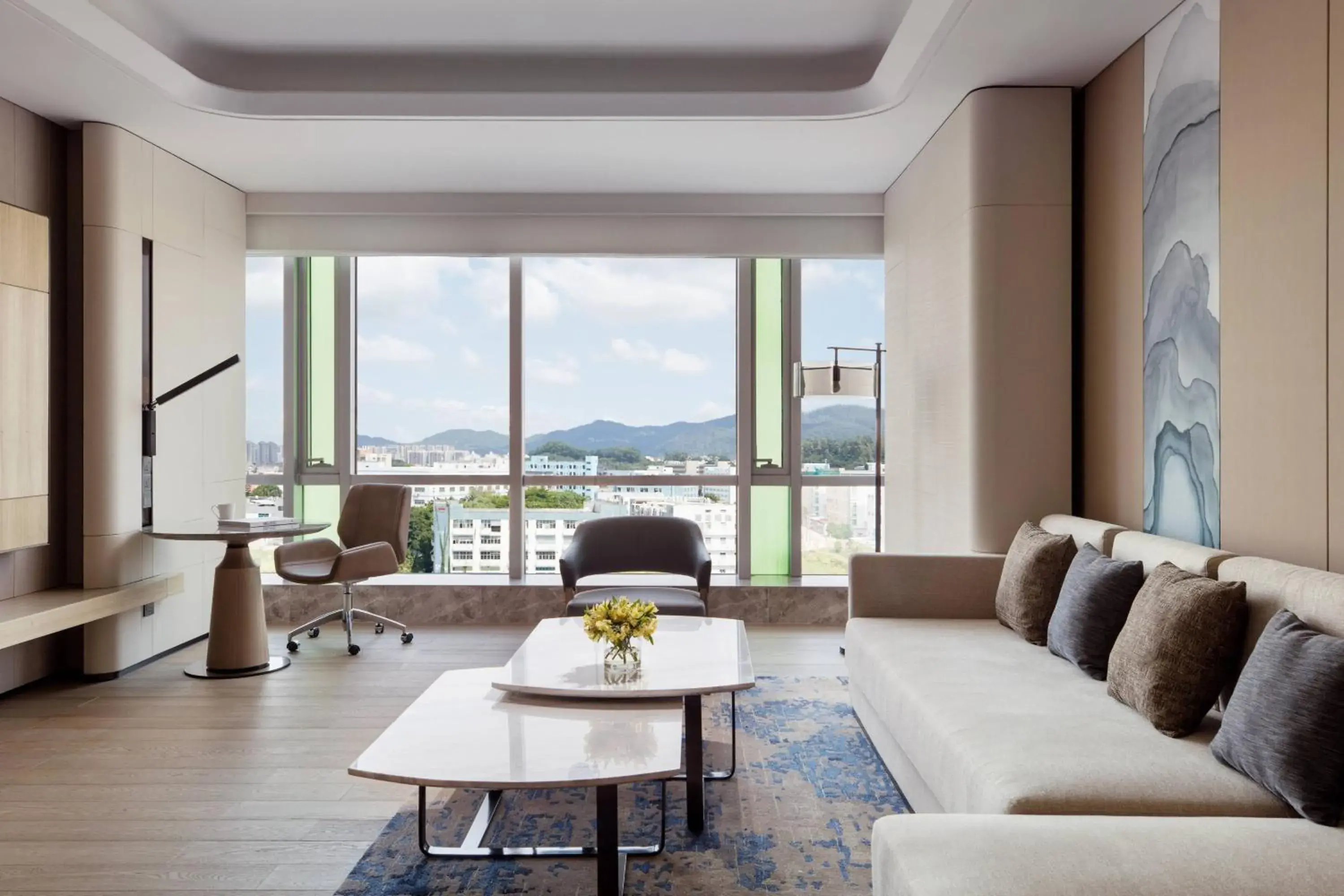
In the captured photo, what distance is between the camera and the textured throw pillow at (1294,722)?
1.84m

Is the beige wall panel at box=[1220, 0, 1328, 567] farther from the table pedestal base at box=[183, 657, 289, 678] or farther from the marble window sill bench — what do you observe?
the table pedestal base at box=[183, 657, 289, 678]

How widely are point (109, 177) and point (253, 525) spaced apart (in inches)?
78.5

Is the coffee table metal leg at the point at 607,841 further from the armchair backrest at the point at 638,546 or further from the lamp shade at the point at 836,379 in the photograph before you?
the lamp shade at the point at 836,379

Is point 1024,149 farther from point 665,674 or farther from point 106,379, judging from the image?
point 106,379

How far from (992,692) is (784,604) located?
329 cm

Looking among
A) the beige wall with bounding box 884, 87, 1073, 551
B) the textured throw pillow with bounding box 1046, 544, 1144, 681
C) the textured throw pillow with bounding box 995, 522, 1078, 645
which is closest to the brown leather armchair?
the beige wall with bounding box 884, 87, 1073, 551

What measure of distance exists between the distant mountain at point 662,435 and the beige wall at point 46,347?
2.04 m

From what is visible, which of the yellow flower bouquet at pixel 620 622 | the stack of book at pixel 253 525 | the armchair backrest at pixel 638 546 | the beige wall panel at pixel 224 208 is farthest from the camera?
the beige wall panel at pixel 224 208

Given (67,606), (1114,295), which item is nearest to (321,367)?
(67,606)

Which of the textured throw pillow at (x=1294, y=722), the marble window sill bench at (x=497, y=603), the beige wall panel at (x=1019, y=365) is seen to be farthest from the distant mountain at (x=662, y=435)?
the textured throw pillow at (x=1294, y=722)

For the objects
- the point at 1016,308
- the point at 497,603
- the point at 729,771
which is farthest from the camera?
the point at 497,603

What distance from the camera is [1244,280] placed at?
2.97m

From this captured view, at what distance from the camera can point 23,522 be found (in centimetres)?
429

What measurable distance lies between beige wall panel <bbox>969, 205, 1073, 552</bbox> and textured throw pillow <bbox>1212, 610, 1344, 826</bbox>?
2074 millimetres
